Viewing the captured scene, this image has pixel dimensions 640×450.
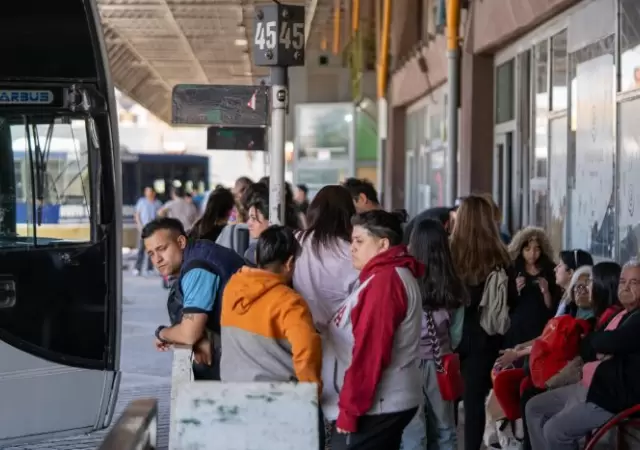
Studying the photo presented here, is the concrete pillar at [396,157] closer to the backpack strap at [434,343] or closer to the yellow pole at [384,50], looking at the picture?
the yellow pole at [384,50]

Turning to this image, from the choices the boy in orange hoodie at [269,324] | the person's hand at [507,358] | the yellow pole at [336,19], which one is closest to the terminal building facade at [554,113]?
the person's hand at [507,358]

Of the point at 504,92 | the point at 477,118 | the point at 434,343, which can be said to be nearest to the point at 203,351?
the point at 434,343

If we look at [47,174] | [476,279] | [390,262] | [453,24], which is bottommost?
[476,279]

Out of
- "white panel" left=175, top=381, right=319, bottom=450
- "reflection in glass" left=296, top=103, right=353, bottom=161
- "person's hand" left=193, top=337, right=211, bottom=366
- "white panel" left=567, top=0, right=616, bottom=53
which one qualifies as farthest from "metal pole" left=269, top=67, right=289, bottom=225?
"reflection in glass" left=296, top=103, right=353, bottom=161

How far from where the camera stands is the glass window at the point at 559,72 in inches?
425

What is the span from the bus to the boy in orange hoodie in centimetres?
270

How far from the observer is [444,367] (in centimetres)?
623

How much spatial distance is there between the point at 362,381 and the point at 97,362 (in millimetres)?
3253

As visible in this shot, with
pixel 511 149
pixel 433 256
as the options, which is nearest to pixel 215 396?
pixel 433 256

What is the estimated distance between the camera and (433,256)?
6.27 metres

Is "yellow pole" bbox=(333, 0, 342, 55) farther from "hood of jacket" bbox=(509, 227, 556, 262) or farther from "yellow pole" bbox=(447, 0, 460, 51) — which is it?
"hood of jacket" bbox=(509, 227, 556, 262)

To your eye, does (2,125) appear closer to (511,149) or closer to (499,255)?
(499,255)

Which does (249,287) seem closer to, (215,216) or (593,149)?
(215,216)

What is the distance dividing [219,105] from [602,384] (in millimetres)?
3628
